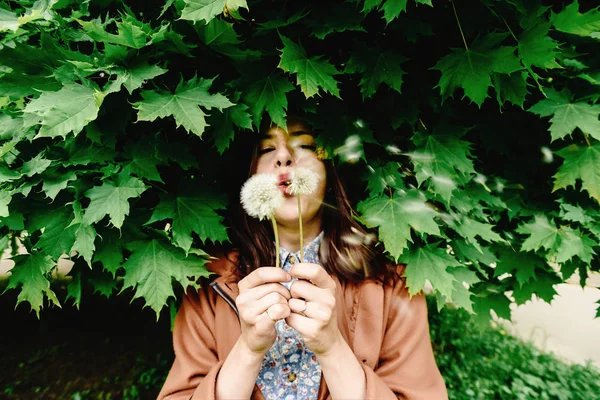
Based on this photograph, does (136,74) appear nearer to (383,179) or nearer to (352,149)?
(352,149)

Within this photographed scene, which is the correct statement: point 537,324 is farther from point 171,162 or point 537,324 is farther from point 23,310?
point 23,310

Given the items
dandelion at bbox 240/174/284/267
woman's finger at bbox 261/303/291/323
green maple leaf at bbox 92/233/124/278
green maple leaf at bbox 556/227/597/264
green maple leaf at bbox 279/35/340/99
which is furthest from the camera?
green maple leaf at bbox 556/227/597/264

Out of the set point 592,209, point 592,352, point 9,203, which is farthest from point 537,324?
point 9,203

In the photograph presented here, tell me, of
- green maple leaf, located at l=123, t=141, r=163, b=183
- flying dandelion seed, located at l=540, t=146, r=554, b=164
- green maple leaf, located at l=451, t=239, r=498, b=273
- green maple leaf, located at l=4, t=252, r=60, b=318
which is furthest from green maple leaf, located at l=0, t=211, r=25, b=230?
flying dandelion seed, located at l=540, t=146, r=554, b=164

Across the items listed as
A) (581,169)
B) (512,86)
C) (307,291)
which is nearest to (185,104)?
(307,291)

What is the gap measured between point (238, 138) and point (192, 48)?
1.73 ft

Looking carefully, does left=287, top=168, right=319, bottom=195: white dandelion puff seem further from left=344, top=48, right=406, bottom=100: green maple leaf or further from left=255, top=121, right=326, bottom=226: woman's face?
left=344, top=48, right=406, bottom=100: green maple leaf

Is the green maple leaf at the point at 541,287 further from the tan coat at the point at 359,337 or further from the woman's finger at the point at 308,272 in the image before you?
the woman's finger at the point at 308,272

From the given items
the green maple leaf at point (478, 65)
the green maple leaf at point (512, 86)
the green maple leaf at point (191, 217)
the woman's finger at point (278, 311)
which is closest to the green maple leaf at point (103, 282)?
the green maple leaf at point (191, 217)

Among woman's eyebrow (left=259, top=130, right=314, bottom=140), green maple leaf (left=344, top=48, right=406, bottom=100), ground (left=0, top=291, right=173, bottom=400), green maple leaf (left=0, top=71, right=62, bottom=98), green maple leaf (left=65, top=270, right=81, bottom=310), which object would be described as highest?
green maple leaf (left=344, top=48, right=406, bottom=100)

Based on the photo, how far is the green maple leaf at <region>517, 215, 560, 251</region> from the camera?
2111 millimetres

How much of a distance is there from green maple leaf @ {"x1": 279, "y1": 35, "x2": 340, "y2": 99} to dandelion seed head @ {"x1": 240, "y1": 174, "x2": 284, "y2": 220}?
41 cm

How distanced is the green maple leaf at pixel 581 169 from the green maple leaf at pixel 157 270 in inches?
74.0

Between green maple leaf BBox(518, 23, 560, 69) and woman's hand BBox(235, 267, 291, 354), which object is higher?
green maple leaf BBox(518, 23, 560, 69)
